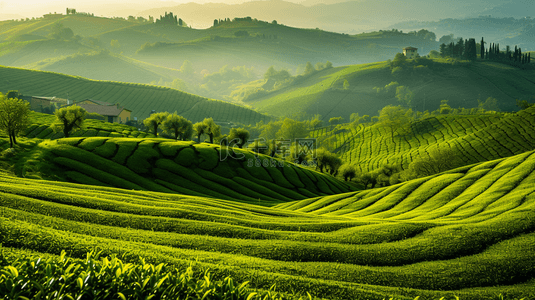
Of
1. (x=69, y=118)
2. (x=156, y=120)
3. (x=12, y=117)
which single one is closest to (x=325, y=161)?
(x=156, y=120)

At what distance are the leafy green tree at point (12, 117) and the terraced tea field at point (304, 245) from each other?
58.9 metres

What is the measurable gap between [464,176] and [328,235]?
34.4 meters

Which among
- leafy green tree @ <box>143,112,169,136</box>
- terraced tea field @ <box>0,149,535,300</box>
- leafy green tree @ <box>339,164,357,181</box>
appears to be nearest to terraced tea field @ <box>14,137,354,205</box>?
terraced tea field @ <box>0,149,535,300</box>

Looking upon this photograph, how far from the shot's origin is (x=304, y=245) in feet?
65.1

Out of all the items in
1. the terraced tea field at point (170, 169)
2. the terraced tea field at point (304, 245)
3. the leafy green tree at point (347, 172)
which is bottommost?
the leafy green tree at point (347, 172)

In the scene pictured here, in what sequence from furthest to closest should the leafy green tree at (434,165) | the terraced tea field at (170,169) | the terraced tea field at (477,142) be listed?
1. the terraced tea field at (477,142)
2. the leafy green tree at (434,165)
3. the terraced tea field at (170,169)

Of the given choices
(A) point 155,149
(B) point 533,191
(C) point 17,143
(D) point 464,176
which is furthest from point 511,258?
(C) point 17,143

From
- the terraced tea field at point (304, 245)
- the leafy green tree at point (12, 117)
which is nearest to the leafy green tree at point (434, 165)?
the terraced tea field at point (304, 245)

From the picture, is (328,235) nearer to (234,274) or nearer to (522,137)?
(234,274)

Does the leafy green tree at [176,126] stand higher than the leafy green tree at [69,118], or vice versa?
the leafy green tree at [69,118]

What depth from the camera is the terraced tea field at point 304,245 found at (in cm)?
1492

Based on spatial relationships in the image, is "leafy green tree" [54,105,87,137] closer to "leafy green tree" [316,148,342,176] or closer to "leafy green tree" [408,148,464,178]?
"leafy green tree" [316,148,342,176]

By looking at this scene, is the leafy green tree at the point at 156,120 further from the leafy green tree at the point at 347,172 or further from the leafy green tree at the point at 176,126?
the leafy green tree at the point at 347,172

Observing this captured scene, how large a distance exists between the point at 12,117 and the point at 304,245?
80.9m
